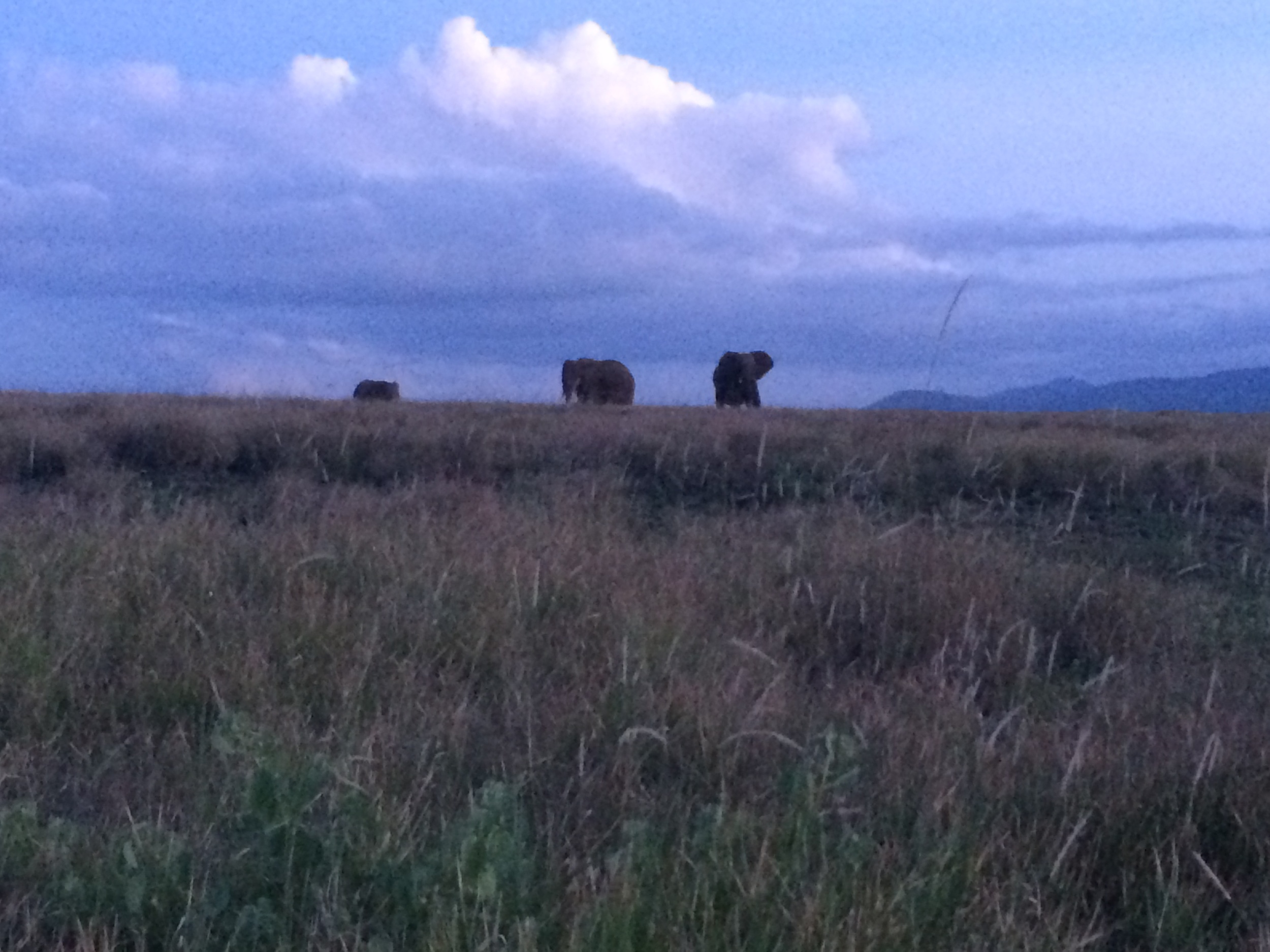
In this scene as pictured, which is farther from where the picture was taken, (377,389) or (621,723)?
(377,389)

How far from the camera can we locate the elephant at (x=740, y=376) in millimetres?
29906

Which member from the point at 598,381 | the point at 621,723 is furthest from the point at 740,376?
the point at 621,723

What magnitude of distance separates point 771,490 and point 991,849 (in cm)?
690

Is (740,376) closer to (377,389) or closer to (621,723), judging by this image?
(377,389)

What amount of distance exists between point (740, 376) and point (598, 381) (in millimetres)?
3093

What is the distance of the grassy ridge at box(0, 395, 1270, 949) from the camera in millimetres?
3541

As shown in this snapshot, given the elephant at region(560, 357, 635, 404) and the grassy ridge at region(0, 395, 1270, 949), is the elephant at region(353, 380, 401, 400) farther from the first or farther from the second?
the grassy ridge at region(0, 395, 1270, 949)

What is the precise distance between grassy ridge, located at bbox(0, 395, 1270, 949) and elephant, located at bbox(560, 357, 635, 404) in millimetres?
19210

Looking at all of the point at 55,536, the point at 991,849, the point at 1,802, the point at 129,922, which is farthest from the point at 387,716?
the point at 55,536

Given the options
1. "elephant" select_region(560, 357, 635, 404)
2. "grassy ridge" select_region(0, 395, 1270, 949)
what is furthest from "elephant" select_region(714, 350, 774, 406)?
"grassy ridge" select_region(0, 395, 1270, 949)

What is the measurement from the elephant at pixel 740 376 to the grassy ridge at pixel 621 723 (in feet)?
65.3

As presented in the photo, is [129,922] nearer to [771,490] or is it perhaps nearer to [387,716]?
[387,716]

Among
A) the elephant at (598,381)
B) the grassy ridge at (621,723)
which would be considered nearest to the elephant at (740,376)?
the elephant at (598,381)

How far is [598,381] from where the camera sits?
2953cm
